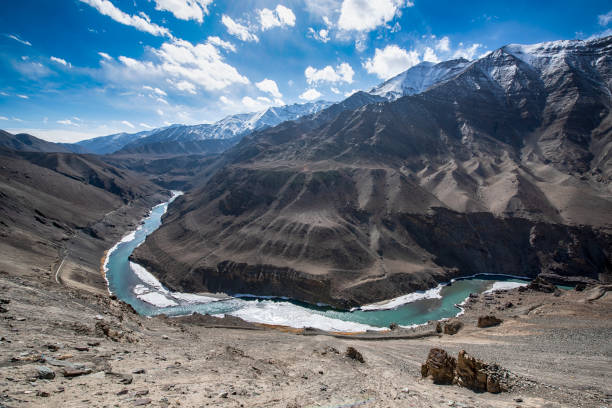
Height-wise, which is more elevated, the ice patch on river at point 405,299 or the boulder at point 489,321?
the boulder at point 489,321

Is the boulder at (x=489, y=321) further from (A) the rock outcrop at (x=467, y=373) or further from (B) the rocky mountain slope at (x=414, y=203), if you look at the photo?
(A) the rock outcrop at (x=467, y=373)

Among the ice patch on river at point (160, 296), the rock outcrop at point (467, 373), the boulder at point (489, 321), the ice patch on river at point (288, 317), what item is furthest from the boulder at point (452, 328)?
the ice patch on river at point (160, 296)

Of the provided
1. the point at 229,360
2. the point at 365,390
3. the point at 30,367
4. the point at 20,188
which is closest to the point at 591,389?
the point at 365,390

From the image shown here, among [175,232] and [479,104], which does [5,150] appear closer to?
[175,232]

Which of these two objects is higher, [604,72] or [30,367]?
[604,72]

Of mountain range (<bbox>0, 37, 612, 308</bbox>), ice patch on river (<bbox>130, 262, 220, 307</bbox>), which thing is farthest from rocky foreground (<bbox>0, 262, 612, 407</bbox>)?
mountain range (<bbox>0, 37, 612, 308</bbox>)

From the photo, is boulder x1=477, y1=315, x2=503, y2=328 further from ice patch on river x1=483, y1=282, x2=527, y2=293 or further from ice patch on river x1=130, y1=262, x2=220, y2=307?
ice patch on river x1=130, y1=262, x2=220, y2=307

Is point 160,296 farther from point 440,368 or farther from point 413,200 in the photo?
point 413,200
